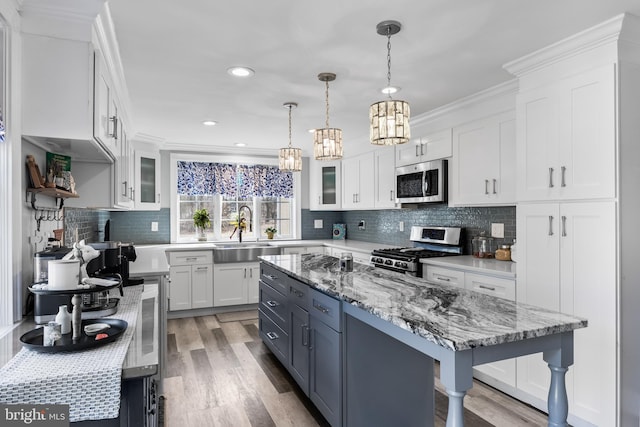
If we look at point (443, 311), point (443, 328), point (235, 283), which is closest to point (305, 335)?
point (443, 311)

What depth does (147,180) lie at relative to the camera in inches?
206

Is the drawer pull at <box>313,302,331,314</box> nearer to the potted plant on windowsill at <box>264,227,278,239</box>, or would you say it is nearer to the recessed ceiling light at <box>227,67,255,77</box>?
the recessed ceiling light at <box>227,67,255,77</box>

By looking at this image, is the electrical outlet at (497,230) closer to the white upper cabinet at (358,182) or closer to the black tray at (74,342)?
the white upper cabinet at (358,182)

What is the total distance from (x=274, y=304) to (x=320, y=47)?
2.11 metres

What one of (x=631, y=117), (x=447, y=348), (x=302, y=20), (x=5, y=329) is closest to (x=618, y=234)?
(x=631, y=117)

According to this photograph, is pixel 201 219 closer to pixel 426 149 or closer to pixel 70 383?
pixel 426 149

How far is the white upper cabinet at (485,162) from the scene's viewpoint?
125 inches

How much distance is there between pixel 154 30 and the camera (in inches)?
86.1

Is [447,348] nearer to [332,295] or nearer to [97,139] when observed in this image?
[332,295]

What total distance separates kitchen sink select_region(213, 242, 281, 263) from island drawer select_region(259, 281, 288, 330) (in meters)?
1.55

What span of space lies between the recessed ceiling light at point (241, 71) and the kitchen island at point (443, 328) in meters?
1.50

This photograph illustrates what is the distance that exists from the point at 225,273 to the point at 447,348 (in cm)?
425
